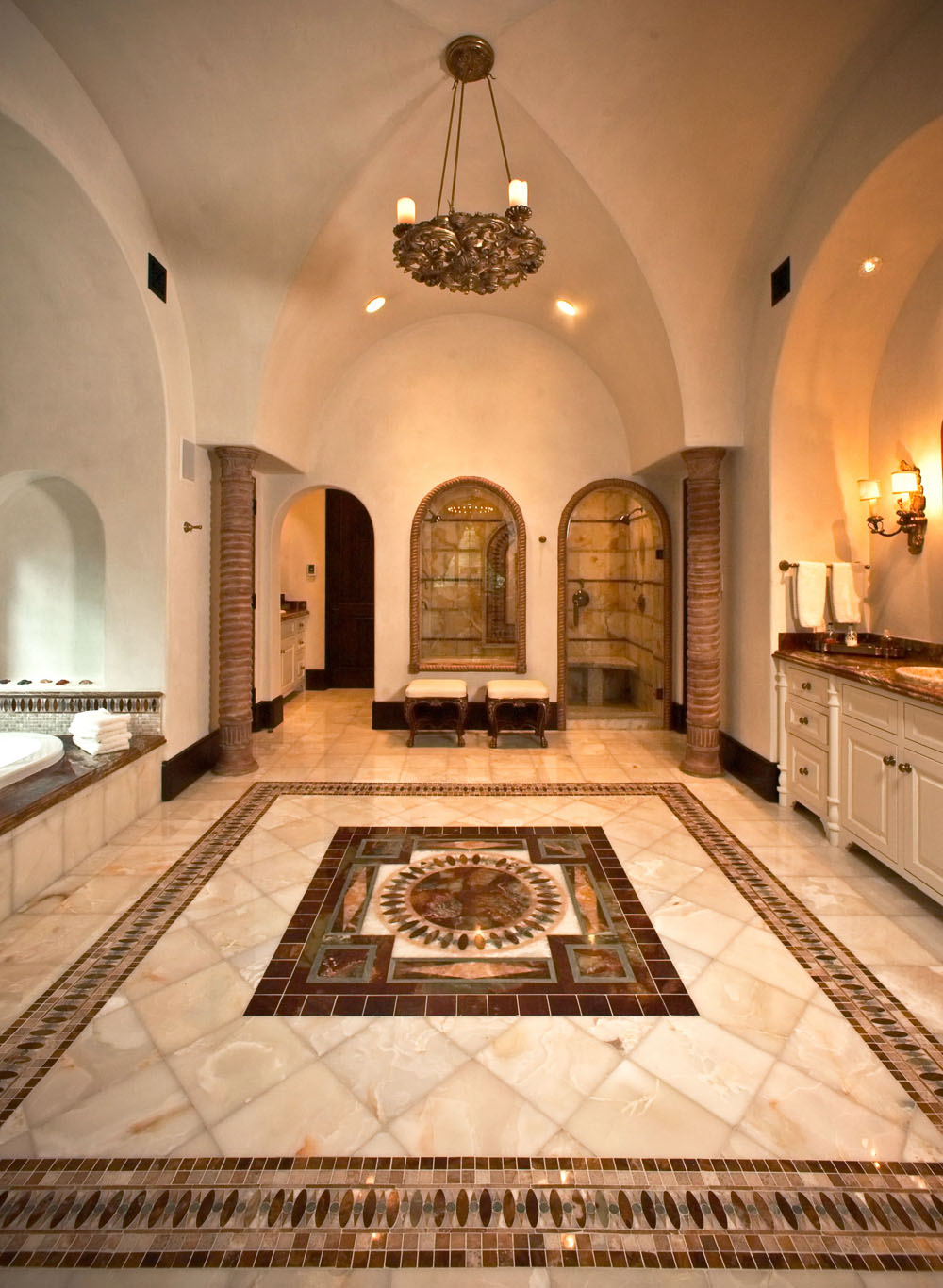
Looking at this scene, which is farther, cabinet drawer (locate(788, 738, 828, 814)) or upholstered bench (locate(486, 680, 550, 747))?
upholstered bench (locate(486, 680, 550, 747))

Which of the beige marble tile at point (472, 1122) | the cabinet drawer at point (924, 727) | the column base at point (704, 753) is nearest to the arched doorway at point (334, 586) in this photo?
the column base at point (704, 753)

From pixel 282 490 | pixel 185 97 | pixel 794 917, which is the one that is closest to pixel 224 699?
pixel 282 490

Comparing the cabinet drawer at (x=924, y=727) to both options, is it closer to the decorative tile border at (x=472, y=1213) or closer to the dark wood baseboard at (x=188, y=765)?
the decorative tile border at (x=472, y=1213)

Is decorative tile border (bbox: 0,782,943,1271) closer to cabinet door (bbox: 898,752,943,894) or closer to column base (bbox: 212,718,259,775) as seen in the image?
cabinet door (bbox: 898,752,943,894)

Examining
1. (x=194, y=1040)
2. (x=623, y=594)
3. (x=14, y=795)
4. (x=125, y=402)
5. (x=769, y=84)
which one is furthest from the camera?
(x=623, y=594)

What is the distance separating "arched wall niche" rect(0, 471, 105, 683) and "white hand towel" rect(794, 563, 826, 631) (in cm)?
494

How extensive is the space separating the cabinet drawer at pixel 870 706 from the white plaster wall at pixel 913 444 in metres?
0.81

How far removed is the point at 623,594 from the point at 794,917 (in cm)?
587

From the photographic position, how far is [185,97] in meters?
3.60

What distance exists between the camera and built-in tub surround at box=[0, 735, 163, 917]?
122 inches

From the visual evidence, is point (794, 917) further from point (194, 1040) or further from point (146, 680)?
point (146, 680)

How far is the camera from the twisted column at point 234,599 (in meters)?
5.26

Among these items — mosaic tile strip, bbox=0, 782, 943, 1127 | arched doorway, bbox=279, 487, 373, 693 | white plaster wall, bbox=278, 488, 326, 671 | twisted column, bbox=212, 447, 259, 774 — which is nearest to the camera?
mosaic tile strip, bbox=0, 782, 943, 1127

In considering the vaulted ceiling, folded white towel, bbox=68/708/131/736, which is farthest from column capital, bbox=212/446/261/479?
folded white towel, bbox=68/708/131/736
